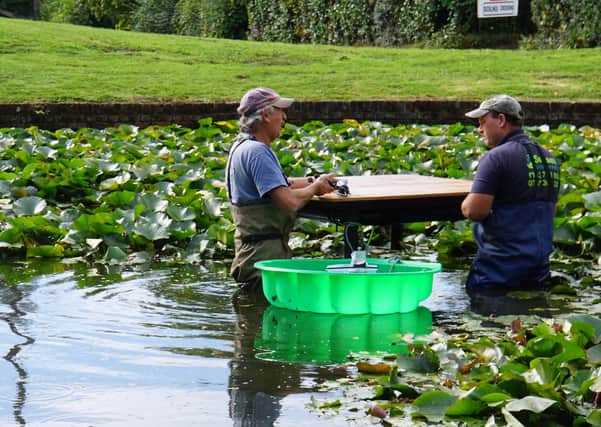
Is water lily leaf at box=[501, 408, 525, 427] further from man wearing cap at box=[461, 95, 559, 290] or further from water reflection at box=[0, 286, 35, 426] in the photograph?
man wearing cap at box=[461, 95, 559, 290]

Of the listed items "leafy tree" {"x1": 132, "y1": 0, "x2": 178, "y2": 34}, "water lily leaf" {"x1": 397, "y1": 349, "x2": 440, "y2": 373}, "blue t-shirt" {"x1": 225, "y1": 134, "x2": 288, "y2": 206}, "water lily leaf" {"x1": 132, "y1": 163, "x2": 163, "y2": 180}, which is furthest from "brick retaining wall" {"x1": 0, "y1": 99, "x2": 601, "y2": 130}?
"leafy tree" {"x1": 132, "y1": 0, "x2": 178, "y2": 34}

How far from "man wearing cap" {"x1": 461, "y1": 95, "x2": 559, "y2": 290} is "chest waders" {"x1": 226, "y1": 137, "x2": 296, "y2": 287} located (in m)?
0.98

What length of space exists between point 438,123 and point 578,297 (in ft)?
25.2

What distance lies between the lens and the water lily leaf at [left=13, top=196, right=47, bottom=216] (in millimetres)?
8320

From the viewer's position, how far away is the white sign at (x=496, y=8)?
20.4m

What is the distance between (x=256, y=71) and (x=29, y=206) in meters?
9.67

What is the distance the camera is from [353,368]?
16.0 ft

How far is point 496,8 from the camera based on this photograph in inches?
811

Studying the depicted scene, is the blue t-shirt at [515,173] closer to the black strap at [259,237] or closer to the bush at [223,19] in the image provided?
the black strap at [259,237]

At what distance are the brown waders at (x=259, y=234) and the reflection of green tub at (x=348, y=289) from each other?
0.85 feet

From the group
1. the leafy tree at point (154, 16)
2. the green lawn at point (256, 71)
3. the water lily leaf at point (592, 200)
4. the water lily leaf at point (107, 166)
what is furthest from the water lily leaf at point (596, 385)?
the leafy tree at point (154, 16)

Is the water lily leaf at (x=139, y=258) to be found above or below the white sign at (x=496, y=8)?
below

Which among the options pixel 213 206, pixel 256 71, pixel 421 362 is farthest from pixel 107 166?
pixel 256 71

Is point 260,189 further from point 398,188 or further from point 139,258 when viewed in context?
point 139,258
